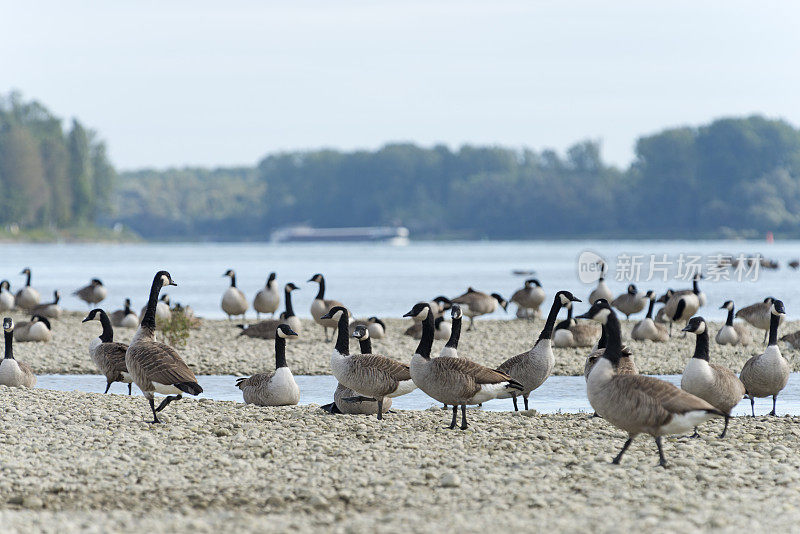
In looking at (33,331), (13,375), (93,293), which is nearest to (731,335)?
(13,375)

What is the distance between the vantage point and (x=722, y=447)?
10172 mm

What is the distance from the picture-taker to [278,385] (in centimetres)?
1252

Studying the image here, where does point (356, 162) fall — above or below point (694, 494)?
above

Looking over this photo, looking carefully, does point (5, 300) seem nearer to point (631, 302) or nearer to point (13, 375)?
point (13, 375)

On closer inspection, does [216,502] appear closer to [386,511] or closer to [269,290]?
[386,511]

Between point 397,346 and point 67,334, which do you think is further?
point 67,334

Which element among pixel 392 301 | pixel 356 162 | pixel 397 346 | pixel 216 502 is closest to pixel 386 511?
pixel 216 502

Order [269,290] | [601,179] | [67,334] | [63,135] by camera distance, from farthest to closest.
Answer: [601,179]
[63,135]
[269,290]
[67,334]

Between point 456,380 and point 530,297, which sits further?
point 530,297

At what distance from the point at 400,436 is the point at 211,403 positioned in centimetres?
339

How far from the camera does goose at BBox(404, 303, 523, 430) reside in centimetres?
1088

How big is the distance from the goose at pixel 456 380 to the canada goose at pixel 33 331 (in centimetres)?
1189

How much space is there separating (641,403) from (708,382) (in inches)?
76.0

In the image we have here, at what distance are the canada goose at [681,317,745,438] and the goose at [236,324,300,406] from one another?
478 centimetres
